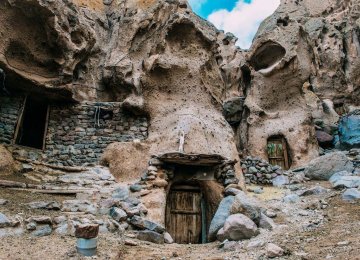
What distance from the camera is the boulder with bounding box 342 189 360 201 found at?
7650 mm

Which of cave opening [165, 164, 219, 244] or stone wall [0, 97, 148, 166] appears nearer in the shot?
cave opening [165, 164, 219, 244]

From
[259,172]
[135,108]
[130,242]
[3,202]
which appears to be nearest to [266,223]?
[130,242]

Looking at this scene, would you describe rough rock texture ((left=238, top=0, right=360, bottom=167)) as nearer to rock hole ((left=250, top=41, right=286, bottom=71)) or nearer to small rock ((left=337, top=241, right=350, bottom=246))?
rock hole ((left=250, top=41, right=286, bottom=71))

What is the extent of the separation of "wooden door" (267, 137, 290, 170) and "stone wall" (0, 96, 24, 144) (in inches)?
462

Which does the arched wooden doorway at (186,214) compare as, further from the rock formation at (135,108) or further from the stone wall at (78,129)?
the stone wall at (78,129)

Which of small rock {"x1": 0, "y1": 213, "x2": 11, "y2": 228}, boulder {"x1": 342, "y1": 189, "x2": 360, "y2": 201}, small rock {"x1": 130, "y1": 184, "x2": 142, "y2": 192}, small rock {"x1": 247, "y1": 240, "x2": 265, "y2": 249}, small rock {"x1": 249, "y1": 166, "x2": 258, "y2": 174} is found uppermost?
small rock {"x1": 249, "y1": 166, "x2": 258, "y2": 174}

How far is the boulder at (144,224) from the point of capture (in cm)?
663

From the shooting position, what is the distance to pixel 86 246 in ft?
16.1

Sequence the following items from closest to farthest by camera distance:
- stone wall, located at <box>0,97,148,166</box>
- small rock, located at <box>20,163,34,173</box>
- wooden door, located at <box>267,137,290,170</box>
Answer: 1. small rock, located at <box>20,163,34,173</box>
2. stone wall, located at <box>0,97,148,166</box>
3. wooden door, located at <box>267,137,290,170</box>

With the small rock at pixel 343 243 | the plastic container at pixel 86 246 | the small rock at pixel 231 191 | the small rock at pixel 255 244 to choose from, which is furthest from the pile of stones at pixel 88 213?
the small rock at pixel 343 243

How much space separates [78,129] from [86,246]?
22.0 ft

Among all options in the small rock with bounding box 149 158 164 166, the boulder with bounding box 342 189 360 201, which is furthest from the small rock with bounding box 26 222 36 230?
the boulder with bounding box 342 189 360 201

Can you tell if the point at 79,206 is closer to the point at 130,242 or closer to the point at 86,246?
the point at 130,242

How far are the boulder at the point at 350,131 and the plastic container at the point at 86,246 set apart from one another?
53.7ft
